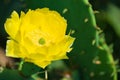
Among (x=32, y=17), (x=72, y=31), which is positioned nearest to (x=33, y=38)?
(x=32, y=17)

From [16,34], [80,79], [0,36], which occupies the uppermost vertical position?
[16,34]

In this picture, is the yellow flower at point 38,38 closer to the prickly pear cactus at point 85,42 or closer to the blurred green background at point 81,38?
the blurred green background at point 81,38

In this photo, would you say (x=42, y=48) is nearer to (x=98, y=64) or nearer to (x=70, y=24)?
(x=70, y=24)

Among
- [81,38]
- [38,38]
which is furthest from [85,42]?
[38,38]

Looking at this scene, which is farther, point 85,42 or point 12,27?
point 85,42

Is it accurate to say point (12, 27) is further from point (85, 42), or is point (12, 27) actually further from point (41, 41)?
point (85, 42)

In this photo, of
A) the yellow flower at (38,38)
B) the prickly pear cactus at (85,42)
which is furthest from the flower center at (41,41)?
the prickly pear cactus at (85,42)

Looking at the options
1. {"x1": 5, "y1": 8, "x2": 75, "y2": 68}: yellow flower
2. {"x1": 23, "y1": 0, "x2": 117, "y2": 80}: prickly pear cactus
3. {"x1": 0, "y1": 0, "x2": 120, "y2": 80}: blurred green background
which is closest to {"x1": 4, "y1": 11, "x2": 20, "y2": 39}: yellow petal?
{"x1": 5, "y1": 8, "x2": 75, "y2": 68}: yellow flower
